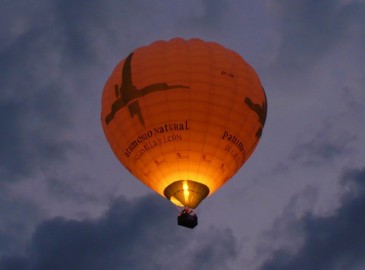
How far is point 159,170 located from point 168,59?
4.52 m

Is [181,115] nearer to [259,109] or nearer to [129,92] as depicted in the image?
[129,92]

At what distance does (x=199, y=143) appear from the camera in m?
33.4

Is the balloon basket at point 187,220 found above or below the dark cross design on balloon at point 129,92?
below

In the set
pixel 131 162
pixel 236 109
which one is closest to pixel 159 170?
pixel 131 162

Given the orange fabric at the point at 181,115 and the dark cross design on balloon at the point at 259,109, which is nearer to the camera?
the orange fabric at the point at 181,115

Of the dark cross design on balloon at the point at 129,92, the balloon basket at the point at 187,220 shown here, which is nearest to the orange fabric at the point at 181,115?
the dark cross design on balloon at the point at 129,92

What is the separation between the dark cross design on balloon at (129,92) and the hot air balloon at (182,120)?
0.04 m

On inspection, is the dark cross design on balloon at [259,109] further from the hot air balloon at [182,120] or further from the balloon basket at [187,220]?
the balloon basket at [187,220]

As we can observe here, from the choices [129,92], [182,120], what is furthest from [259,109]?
[129,92]

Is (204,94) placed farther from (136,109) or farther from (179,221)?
(179,221)

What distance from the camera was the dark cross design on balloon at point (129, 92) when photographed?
110 feet

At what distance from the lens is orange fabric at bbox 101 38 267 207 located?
33.4 meters

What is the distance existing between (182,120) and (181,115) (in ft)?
0.66

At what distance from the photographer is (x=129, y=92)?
3397 cm
